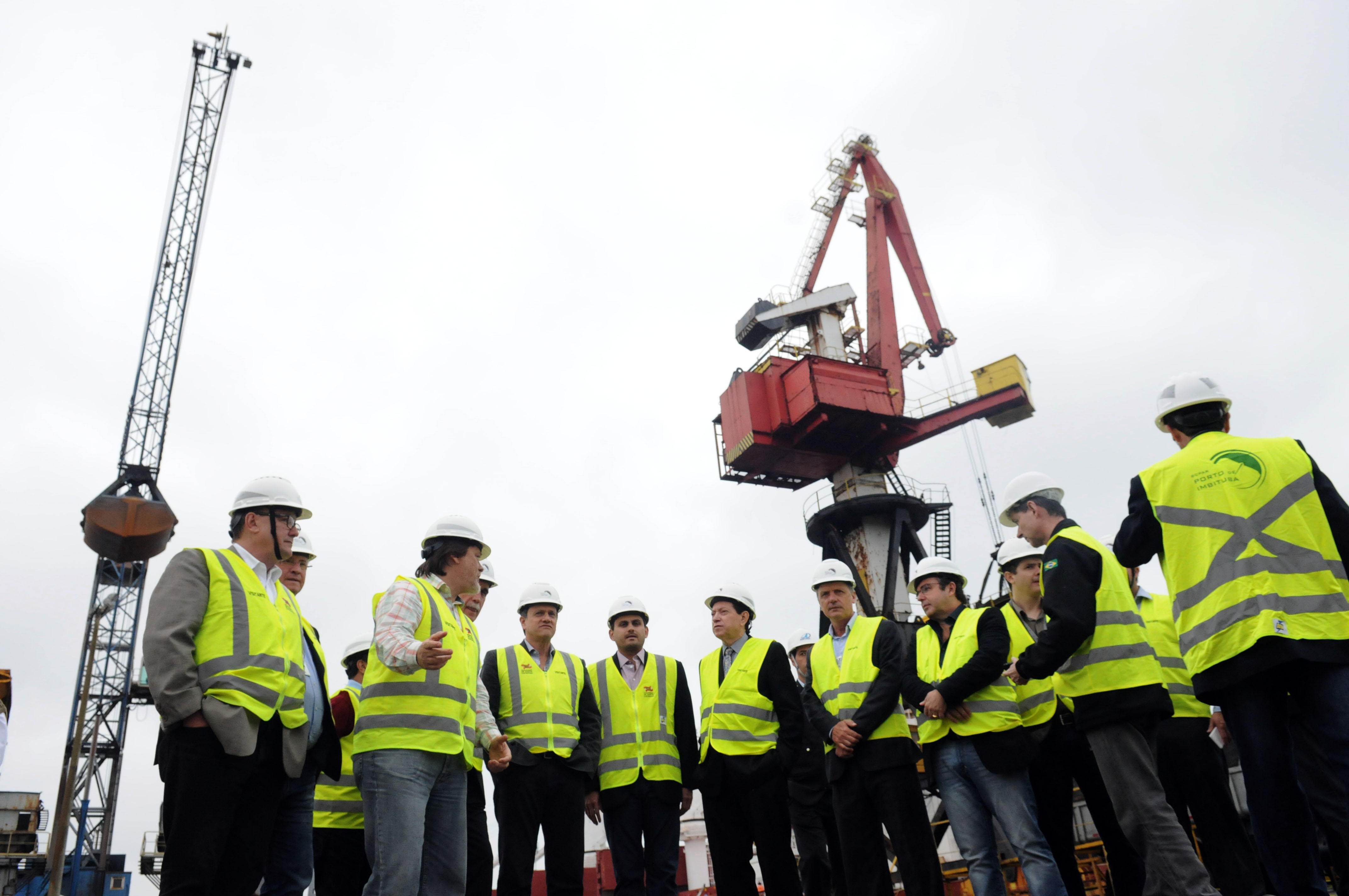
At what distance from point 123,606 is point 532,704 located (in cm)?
4402

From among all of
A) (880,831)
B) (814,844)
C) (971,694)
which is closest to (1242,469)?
(971,694)

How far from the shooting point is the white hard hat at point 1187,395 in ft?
12.4

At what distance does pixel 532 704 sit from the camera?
214 inches

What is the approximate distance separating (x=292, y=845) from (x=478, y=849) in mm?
1551

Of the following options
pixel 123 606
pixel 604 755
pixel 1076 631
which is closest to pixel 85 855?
pixel 123 606

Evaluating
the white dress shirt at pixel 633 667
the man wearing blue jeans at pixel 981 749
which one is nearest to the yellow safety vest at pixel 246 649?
the white dress shirt at pixel 633 667

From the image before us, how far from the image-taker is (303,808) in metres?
4.21

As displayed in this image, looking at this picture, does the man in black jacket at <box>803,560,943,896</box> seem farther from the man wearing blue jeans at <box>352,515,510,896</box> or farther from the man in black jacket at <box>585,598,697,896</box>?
the man wearing blue jeans at <box>352,515,510,896</box>

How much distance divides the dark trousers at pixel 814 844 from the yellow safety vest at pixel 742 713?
0.60 m

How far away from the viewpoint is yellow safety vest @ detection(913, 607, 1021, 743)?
489 centimetres

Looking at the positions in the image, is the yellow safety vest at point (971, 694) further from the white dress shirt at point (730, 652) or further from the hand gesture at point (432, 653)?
the hand gesture at point (432, 653)

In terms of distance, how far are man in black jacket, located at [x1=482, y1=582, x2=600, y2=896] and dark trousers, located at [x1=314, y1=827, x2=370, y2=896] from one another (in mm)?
946

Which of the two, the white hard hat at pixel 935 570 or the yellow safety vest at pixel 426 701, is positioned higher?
the white hard hat at pixel 935 570

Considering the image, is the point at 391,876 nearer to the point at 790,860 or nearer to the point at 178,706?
the point at 178,706
